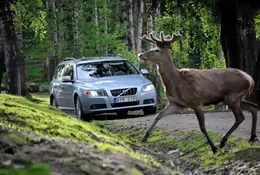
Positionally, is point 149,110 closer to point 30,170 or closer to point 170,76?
point 170,76

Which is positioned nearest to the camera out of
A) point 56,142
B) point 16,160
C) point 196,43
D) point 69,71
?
point 16,160

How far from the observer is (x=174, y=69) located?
37.5 feet

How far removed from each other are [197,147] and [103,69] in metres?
7.84

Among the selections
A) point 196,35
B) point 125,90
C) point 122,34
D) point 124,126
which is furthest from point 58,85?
point 196,35

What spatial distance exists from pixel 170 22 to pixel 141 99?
11724mm

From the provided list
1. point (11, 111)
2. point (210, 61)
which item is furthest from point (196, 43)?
point (11, 111)

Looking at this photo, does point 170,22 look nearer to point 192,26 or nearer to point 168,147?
point 192,26

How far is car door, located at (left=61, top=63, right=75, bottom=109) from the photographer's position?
1878cm

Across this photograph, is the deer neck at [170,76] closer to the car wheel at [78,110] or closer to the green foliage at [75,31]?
the car wheel at [78,110]

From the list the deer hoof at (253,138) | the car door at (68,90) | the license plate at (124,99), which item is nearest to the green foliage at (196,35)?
the car door at (68,90)

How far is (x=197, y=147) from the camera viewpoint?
11594mm

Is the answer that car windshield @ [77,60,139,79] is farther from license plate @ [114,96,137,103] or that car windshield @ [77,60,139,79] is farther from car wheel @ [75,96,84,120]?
license plate @ [114,96,137,103]

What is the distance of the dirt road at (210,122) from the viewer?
12971 mm

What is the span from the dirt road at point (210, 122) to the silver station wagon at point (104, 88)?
65 cm
